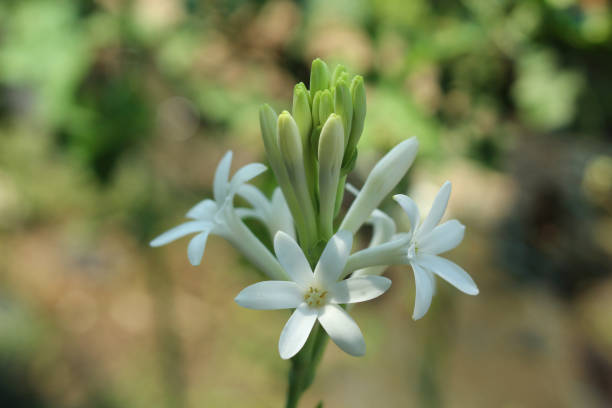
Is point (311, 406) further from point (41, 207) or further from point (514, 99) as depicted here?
point (41, 207)

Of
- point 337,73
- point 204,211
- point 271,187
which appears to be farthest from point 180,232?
point 271,187

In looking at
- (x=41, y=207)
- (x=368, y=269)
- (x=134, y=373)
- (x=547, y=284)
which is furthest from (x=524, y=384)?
(x=41, y=207)

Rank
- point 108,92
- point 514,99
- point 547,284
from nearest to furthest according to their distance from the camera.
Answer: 1. point 514,99
2. point 108,92
3. point 547,284

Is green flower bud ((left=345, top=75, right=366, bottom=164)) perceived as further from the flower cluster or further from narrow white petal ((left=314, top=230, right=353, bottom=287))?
narrow white petal ((left=314, top=230, right=353, bottom=287))

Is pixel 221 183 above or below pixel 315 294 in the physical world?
above

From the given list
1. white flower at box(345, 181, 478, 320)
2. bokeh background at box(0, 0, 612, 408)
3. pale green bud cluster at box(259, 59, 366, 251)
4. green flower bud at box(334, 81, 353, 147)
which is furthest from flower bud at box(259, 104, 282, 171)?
bokeh background at box(0, 0, 612, 408)

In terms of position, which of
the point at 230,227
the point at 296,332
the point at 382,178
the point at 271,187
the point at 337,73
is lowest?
the point at 296,332

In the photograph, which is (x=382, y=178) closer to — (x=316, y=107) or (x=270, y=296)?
(x=316, y=107)
